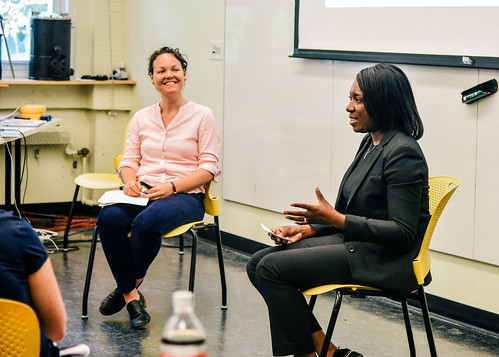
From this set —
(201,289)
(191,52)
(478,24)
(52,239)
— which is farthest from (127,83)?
(478,24)

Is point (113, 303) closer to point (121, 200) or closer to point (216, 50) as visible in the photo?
point (121, 200)

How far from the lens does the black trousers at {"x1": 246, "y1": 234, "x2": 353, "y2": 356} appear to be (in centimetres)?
278

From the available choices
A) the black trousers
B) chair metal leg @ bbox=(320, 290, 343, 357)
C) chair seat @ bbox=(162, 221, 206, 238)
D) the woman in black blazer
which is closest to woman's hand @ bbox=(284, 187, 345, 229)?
the woman in black blazer

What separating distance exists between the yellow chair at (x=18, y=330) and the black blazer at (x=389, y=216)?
1332mm

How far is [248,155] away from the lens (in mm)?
5117

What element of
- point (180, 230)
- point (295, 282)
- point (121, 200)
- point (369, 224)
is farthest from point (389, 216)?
point (121, 200)

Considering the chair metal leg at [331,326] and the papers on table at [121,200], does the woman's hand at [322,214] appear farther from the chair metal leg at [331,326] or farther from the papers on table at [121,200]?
the papers on table at [121,200]

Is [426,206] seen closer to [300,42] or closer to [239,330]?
[239,330]

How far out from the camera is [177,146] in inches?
157

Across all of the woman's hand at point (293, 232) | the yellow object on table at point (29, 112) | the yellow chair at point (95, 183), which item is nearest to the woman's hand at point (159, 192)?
the woman's hand at point (293, 232)

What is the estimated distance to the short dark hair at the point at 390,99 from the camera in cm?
283

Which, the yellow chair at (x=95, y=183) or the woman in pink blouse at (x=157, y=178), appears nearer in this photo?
the woman in pink blouse at (x=157, y=178)

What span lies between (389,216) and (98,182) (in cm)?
274

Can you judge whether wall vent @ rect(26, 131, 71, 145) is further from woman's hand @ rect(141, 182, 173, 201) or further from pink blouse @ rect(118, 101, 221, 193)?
woman's hand @ rect(141, 182, 173, 201)
